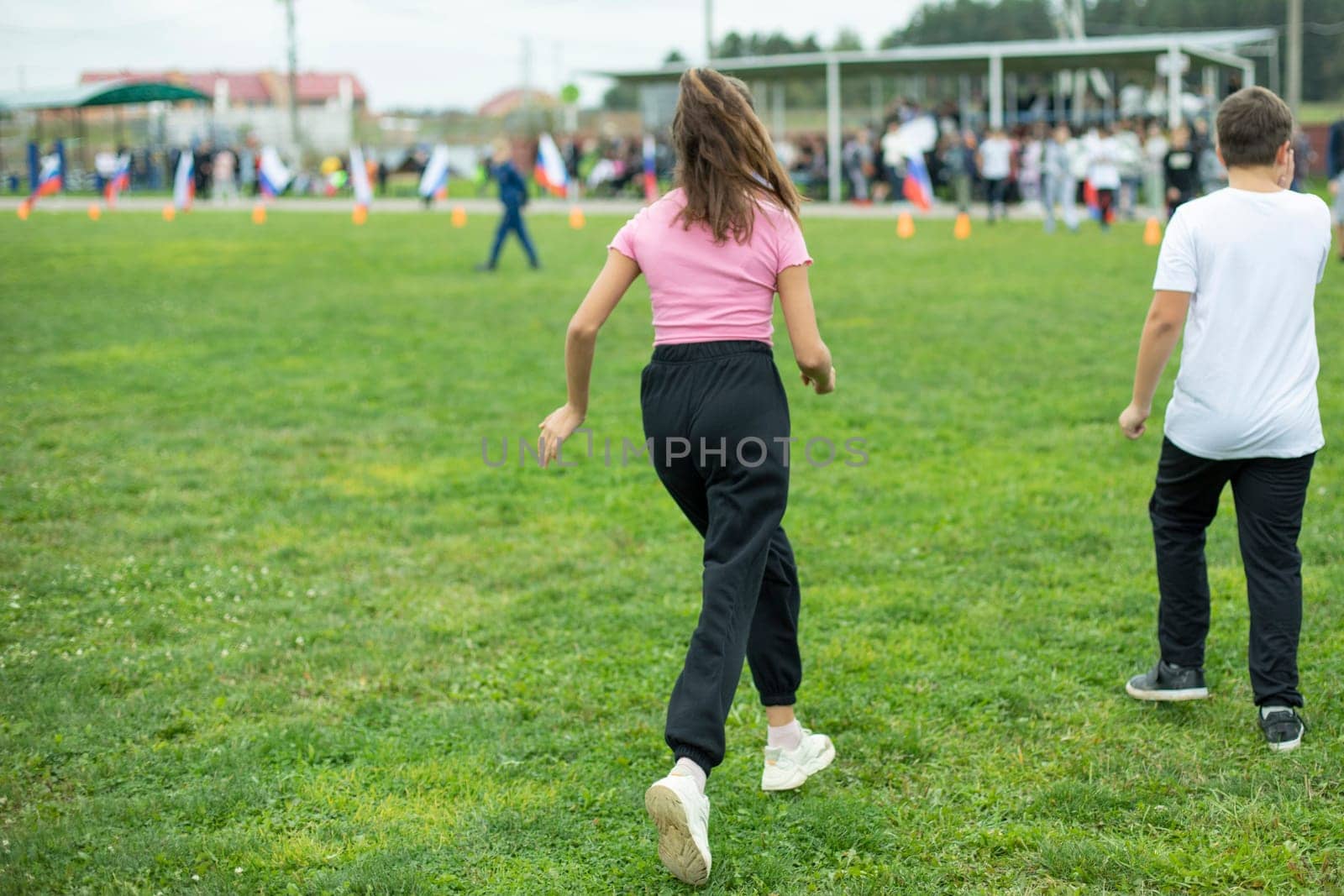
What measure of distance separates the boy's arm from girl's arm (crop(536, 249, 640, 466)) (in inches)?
62.4

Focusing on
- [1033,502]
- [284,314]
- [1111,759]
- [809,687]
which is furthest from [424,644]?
[284,314]

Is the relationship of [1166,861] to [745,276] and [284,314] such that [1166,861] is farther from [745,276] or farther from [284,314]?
[284,314]

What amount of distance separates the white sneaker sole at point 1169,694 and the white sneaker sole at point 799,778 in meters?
1.18

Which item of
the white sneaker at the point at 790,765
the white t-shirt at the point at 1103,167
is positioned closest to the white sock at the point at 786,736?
the white sneaker at the point at 790,765

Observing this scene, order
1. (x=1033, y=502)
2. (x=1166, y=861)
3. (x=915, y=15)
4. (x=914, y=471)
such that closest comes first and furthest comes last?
1. (x=1166, y=861)
2. (x=1033, y=502)
3. (x=914, y=471)
4. (x=915, y=15)

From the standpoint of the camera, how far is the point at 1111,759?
3803 millimetres

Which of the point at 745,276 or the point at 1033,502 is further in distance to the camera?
the point at 1033,502

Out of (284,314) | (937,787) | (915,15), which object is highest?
(915,15)

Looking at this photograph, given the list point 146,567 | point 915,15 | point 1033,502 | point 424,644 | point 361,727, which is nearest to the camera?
point 361,727

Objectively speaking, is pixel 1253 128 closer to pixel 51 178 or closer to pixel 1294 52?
pixel 1294 52

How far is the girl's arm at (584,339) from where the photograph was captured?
10.6ft

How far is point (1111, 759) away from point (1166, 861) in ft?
2.03

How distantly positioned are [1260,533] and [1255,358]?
54cm

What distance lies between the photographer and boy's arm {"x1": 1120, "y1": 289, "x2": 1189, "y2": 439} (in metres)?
3.71
